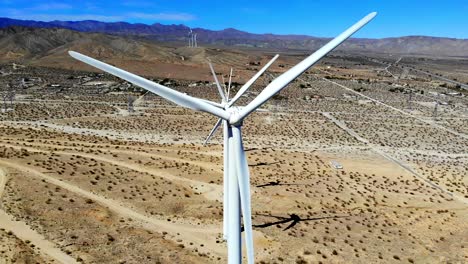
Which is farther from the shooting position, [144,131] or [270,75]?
[270,75]

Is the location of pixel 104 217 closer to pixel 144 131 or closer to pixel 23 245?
pixel 23 245

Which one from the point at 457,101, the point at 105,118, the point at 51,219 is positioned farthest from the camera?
the point at 457,101

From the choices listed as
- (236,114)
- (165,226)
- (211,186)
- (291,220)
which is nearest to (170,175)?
(211,186)

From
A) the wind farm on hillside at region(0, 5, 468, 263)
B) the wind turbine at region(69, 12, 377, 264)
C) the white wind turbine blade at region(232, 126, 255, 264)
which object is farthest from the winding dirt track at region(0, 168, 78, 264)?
the white wind turbine blade at region(232, 126, 255, 264)

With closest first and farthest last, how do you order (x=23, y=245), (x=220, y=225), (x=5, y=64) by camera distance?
(x=23, y=245)
(x=220, y=225)
(x=5, y=64)

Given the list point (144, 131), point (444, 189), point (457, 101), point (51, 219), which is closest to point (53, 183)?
point (51, 219)

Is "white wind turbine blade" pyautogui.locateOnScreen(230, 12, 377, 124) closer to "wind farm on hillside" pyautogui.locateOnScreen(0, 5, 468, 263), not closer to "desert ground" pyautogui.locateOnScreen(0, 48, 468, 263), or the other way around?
"wind farm on hillside" pyautogui.locateOnScreen(0, 5, 468, 263)
